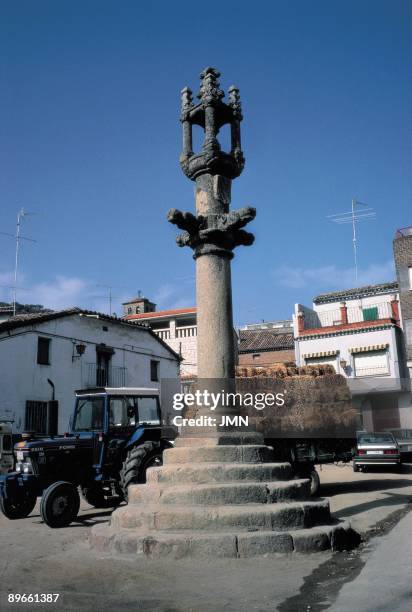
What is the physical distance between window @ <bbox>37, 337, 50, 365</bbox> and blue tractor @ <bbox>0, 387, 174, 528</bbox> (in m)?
11.0

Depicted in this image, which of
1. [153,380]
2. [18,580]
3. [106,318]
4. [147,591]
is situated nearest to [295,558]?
[147,591]

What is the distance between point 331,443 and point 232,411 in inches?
226

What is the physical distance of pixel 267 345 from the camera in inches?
1586

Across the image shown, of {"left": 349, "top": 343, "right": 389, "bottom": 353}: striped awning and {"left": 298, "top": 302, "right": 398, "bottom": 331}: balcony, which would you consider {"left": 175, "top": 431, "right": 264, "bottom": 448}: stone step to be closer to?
{"left": 349, "top": 343, "right": 389, "bottom": 353}: striped awning

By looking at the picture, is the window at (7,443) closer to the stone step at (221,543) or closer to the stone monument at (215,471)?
the stone monument at (215,471)

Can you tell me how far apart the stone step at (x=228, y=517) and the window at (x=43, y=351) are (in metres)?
16.4

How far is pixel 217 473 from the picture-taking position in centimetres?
692

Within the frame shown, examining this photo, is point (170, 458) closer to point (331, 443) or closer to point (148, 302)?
point (331, 443)

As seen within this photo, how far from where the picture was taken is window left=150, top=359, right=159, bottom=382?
93.0ft

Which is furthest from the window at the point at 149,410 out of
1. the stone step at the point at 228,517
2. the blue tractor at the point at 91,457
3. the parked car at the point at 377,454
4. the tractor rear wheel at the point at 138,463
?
the parked car at the point at 377,454

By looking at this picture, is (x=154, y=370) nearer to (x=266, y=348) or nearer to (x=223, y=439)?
(x=266, y=348)

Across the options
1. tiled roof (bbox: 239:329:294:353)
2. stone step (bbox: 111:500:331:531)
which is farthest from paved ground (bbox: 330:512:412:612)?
tiled roof (bbox: 239:329:294:353)

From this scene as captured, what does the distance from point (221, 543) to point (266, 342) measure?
3509cm

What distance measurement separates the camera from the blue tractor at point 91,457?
9500 millimetres
